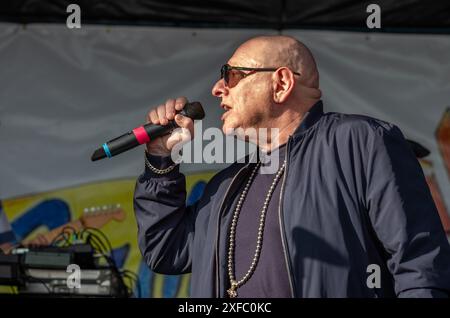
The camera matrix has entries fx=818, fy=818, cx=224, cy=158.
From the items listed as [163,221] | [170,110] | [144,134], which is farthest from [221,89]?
[163,221]

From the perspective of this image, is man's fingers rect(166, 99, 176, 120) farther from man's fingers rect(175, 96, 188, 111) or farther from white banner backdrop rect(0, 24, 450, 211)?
white banner backdrop rect(0, 24, 450, 211)

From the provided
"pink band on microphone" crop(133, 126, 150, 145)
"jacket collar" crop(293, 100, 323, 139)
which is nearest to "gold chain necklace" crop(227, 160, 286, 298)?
"jacket collar" crop(293, 100, 323, 139)

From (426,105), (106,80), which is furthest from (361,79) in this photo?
(106,80)

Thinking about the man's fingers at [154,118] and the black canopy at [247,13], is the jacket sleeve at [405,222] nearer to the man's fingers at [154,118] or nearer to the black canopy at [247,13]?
the man's fingers at [154,118]

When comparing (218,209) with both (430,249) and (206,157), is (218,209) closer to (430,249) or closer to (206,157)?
(430,249)

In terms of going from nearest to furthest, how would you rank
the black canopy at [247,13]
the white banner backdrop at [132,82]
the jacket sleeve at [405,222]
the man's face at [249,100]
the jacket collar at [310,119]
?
the jacket sleeve at [405,222]
the jacket collar at [310,119]
the man's face at [249,100]
the black canopy at [247,13]
the white banner backdrop at [132,82]

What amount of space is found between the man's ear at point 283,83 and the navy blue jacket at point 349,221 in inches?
4.7

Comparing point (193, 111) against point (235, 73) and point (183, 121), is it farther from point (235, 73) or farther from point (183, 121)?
point (235, 73)

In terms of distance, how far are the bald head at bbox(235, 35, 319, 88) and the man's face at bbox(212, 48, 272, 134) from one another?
0.07 ft

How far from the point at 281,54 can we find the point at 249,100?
0.18 metres

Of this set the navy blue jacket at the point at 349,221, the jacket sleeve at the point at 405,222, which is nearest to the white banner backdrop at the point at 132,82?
the navy blue jacket at the point at 349,221

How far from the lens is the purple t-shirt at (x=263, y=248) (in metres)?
2.28

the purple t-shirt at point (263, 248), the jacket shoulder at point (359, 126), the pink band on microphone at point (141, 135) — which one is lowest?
the purple t-shirt at point (263, 248)

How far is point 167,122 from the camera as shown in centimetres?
258
